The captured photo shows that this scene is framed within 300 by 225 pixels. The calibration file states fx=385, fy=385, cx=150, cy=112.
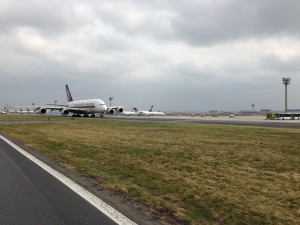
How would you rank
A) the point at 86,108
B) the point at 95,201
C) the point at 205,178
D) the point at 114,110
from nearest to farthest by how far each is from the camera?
the point at 95,201 < the point at 205,178 < the point at 86,108 < the point at 114,110

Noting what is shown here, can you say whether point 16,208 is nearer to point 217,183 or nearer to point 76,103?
point 217,183

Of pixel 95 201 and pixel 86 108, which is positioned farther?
pixel 86 108

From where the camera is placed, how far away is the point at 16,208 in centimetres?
677

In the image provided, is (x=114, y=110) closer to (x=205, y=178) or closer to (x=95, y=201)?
(x=205, y=178)

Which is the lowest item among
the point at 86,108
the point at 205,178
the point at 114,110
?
the point at 205,178

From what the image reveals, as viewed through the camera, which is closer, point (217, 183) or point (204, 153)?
point (217, 183)

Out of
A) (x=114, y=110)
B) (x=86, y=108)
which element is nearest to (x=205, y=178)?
(x=86, y=108)

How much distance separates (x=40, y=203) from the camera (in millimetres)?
7137

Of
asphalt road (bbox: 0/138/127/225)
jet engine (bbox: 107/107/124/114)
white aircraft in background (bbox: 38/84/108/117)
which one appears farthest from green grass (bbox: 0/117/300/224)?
jet engine (bbox: 107/107/124/114)

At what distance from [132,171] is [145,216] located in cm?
475

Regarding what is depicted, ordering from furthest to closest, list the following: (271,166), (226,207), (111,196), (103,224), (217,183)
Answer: (271,166), (217,183), (111,196), (226,207), (103,224)

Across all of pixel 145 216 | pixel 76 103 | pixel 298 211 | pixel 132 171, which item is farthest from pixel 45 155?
pixel 76 103

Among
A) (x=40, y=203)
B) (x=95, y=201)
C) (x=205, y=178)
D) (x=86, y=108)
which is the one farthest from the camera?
(x=86, y=108)

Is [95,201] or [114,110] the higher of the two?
[114,110]
